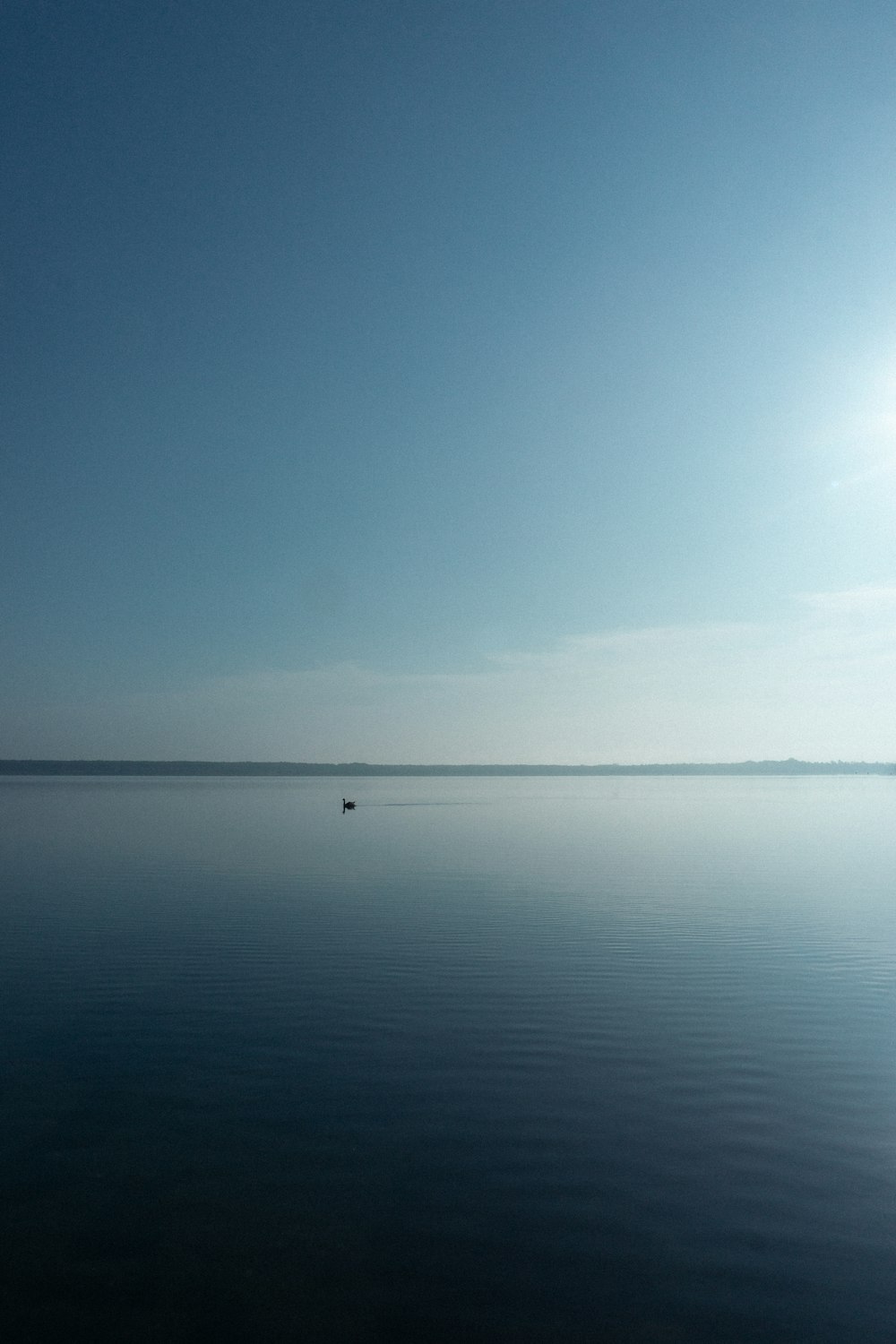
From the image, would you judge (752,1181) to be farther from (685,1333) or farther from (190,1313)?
(190,1313)

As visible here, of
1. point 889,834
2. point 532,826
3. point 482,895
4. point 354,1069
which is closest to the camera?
point 354,1069

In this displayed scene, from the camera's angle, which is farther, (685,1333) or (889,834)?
(889,834)

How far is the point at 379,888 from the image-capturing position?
42.0 metres

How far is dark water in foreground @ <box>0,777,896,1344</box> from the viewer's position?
1052cm

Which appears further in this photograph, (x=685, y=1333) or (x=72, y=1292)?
(x=72, y=1292)

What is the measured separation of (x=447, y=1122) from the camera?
1542 cm

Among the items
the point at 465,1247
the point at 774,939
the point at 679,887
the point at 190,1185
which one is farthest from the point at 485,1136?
the point at 679,887

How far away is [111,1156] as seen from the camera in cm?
1401

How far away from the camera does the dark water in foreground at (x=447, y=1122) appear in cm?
1052

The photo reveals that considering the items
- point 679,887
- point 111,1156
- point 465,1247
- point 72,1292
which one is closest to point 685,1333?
point 465,1247

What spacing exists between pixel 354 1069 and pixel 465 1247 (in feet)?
22.5

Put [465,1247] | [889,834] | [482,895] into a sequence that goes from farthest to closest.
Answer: [889,834]
[482,895]
[465,1247]

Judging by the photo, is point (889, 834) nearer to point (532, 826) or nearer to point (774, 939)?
point (532, 826)

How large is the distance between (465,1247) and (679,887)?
32964mm
